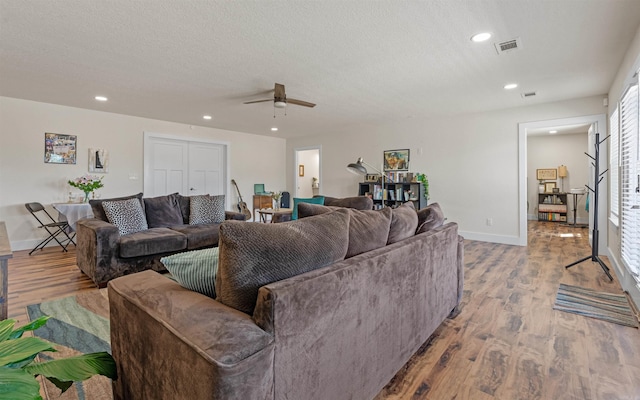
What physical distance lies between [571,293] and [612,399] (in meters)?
1.68

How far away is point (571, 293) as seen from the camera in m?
2.95

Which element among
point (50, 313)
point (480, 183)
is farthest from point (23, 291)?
point (480, 183)

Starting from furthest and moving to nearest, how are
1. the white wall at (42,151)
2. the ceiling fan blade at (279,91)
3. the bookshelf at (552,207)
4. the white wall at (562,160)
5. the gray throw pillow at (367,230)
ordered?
the bookshelf at (552,207), the white wall at (562,160), the white wall at (42,151), the ceiling fan blade at (279,91), the gray throw pillow at (367,230)

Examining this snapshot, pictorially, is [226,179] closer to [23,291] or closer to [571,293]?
[23,291]

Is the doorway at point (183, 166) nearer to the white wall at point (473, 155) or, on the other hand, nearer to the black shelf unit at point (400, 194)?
the white wall at point (473, 155)

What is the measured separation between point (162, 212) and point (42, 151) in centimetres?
261

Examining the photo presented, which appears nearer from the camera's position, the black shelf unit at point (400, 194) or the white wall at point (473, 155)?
the white wall at point (473, 155)

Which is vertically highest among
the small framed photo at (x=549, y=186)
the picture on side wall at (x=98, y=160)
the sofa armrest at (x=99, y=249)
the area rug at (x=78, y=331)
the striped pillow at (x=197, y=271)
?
the picture on side wall at (x=98, y=160)

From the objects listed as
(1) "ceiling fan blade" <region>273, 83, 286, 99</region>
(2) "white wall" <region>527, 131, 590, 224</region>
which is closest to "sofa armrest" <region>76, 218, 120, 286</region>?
(1) "ceiling fan blade" <region>273, 83, 286, 99</region>

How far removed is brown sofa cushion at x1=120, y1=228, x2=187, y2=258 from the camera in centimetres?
329

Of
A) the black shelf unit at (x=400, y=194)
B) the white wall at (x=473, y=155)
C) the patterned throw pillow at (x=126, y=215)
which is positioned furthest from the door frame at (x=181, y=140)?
the white wall at (x=473, y=155)

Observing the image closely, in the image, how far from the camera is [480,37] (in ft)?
9.05

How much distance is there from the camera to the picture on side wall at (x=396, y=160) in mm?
6508

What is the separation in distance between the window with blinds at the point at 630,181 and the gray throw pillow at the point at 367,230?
2.42m
